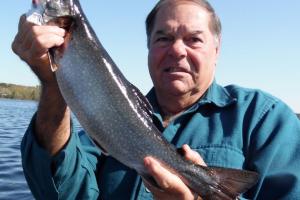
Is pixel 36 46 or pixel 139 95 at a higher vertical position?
pixel 36 46

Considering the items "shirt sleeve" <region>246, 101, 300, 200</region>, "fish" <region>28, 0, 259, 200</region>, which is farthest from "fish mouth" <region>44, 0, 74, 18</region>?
"shirt sleeve" <region>246, 101, 300, 200</region>

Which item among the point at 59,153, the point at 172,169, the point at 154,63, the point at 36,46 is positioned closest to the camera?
the point at 36,46

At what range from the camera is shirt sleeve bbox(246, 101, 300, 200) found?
14.2ft

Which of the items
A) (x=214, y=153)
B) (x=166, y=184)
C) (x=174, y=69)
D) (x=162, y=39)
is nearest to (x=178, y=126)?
(x=214, y=153)

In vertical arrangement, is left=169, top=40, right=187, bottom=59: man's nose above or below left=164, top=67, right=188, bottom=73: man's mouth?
above

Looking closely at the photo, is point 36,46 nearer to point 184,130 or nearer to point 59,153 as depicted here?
point 59,153

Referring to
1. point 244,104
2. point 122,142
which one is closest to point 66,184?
point 122,142

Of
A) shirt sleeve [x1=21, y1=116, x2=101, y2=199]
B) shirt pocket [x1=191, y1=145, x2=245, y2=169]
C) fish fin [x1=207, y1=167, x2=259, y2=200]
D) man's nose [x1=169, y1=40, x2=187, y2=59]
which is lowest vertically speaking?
shirt sleeve [x1=21, y1=116, x2=101, y2=199]

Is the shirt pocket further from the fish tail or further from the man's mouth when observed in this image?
the man's mouth

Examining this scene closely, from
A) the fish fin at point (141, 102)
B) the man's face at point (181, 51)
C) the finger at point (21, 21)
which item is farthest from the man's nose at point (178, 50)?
the finger at point (21, 21)

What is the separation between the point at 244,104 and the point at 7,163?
11.3 metres

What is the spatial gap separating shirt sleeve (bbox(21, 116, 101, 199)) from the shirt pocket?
1.17 m

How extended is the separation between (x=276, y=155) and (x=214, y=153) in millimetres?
603

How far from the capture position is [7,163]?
47.5 feet
